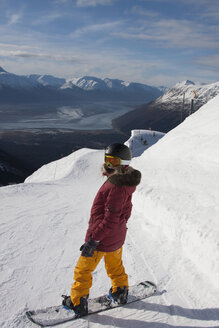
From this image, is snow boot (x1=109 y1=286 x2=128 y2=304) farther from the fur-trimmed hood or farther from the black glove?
the fur-trimmed hood

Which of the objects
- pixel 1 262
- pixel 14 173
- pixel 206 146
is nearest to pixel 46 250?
pixel 1 262

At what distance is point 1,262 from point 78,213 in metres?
3.27

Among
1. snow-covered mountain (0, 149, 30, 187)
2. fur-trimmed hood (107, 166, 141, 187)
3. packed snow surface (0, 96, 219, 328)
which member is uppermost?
fur-trimmed hood (107, 166, 141, 187)

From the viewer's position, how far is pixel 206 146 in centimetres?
1170

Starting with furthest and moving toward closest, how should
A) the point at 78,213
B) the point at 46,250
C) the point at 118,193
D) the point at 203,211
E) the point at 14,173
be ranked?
the point at 14,173
the point at 78,213
the point at 203,211
the point at 46,250
the point at 118,193

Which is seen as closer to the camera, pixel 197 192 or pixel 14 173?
pixel 197 192

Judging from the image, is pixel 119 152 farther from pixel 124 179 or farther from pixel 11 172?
pixel 11 172

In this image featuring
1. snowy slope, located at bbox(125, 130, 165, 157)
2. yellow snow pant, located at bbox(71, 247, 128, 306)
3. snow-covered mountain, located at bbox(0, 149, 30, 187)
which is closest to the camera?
yellow snow pant, located at bbox(71, 247, 128, 306)

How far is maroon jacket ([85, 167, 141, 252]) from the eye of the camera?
2879 millimetres

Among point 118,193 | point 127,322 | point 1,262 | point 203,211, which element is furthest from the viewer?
point 203,211

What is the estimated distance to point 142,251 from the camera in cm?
489

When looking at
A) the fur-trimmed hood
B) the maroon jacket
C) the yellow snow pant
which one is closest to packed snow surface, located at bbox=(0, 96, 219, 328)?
the yellow snow pant

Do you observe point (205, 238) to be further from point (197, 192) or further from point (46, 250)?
point (46, 250)

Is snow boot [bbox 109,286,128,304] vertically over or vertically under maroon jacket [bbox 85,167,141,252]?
under
